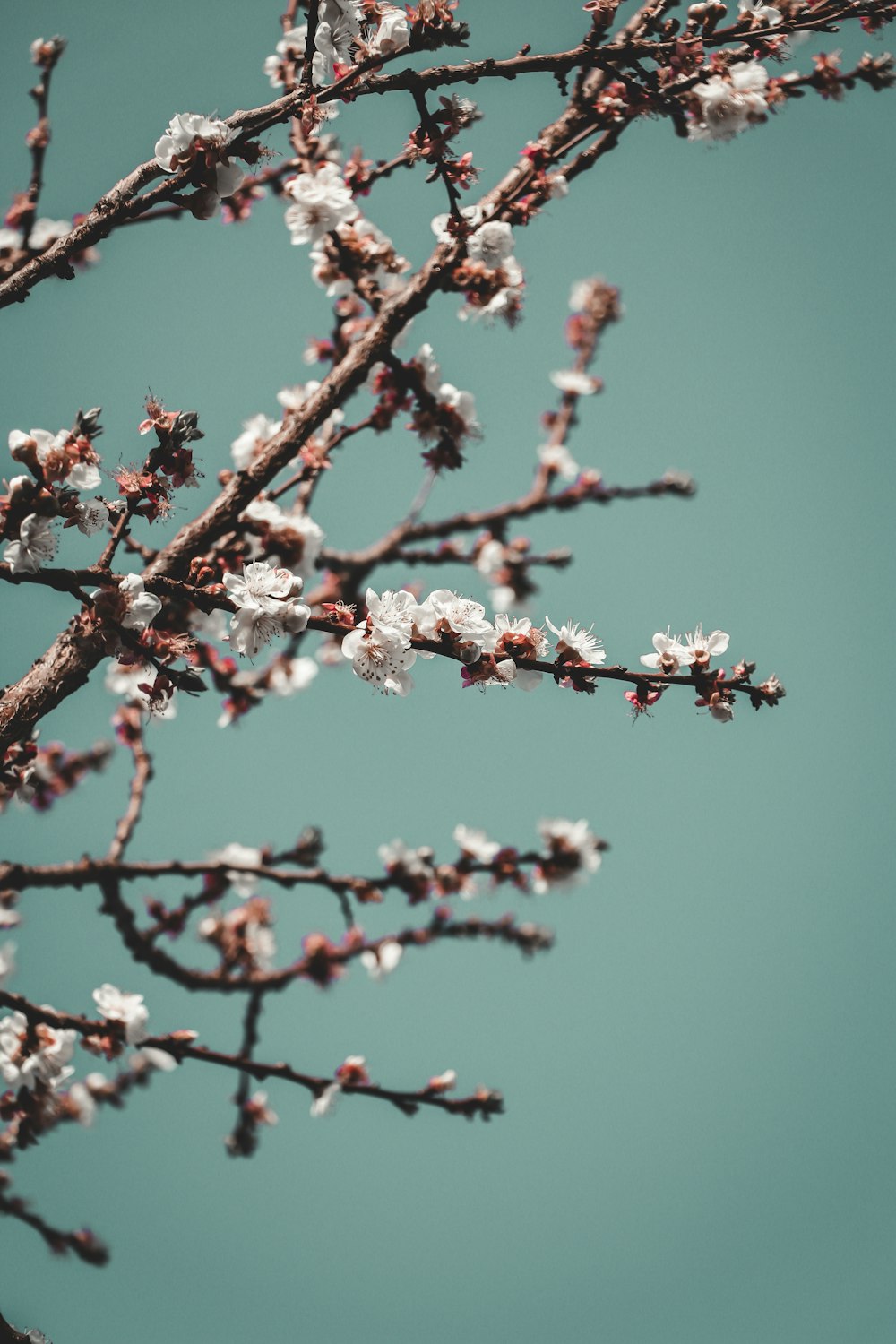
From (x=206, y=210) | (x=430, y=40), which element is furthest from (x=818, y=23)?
(x=206, y=210)

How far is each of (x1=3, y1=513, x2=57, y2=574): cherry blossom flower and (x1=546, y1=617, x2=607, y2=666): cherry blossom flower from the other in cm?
139

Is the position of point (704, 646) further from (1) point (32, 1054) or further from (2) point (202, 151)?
(1) point (32, 1054)

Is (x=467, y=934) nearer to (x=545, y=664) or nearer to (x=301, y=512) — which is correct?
(x=301, y=512)

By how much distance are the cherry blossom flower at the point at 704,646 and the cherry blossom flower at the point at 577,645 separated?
286 millimetres

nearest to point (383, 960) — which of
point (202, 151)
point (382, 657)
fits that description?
point (382, 657)

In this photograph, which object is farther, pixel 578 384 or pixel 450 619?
pixel 578 384

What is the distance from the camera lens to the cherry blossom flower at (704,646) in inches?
102

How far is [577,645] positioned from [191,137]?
68.1 inches

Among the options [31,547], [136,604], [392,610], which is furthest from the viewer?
[392,610]

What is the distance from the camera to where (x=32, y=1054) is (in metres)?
3.37

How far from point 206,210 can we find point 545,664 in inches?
61.3

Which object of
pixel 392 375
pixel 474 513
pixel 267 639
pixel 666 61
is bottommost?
pixel 267 639

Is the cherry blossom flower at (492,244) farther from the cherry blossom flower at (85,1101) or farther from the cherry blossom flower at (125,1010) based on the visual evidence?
the cherry blossom flower at (85,1101)

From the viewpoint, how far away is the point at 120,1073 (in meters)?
5.24
